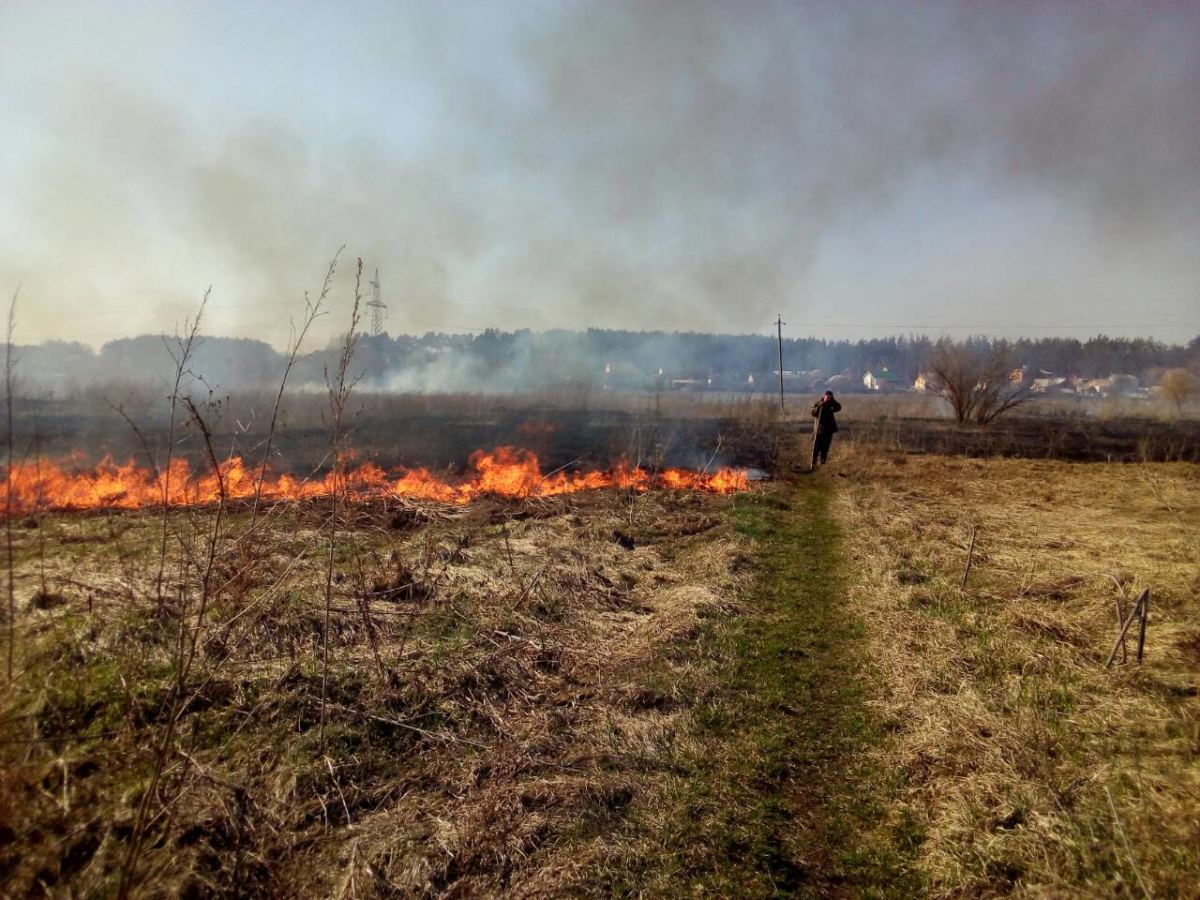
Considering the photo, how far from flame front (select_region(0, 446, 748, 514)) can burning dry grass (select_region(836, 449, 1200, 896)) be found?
5819mm

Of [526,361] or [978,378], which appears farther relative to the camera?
[526,361]

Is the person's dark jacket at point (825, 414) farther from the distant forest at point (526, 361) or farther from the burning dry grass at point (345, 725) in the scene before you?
the distant forest at point (526, 361)

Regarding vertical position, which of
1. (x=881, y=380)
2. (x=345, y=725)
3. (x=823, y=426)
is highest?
(x=881, y=380)

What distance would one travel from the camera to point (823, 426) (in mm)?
15922

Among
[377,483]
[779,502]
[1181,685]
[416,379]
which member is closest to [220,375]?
[416,379]

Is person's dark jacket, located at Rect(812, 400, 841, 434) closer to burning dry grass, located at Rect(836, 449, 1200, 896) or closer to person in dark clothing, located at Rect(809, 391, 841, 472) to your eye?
person in dark clothing, located at Rect(809, 391, 841, 472)

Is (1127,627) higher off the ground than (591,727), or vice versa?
(1127,627)

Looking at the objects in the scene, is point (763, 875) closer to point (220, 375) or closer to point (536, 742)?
point (536, 742)

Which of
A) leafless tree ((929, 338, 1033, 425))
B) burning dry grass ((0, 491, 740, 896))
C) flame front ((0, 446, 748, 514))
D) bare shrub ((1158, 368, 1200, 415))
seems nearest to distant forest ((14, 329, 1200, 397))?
leafless tree ((929, 338, 1033, 425))

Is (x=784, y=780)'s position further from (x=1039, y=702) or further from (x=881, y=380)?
(x=881, y=380)

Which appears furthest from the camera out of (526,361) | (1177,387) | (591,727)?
(526,361)

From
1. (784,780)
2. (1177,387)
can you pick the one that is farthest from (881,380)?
(784,780)

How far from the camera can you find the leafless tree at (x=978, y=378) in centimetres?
2644

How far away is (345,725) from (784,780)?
2.95 m
